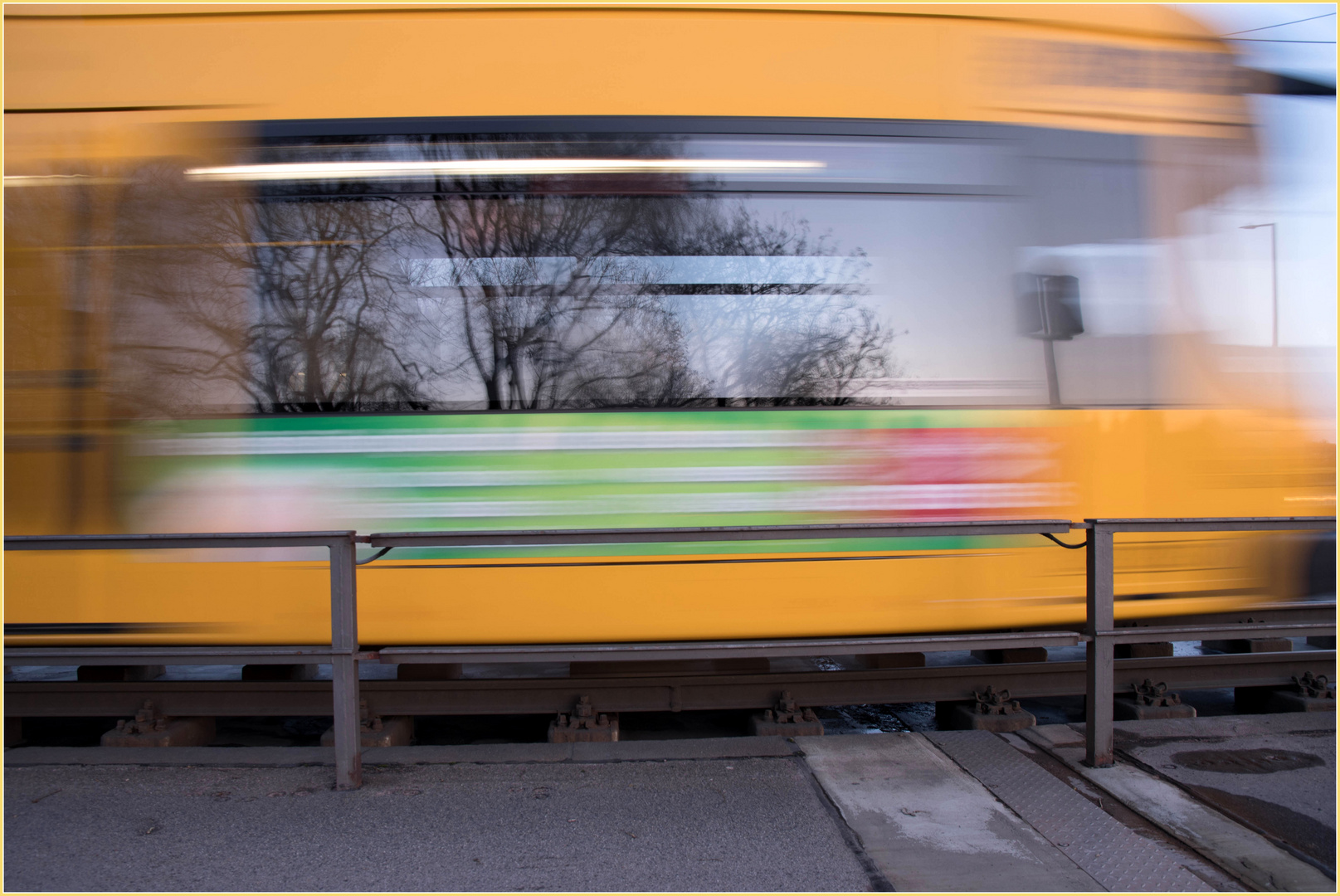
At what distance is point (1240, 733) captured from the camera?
11.2 ft

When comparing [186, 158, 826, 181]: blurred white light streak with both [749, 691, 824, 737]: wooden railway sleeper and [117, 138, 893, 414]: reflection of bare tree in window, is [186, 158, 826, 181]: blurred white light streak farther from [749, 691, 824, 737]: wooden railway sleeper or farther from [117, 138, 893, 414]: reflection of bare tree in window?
[749, 691, 824, 737]: wooden railway sleeper

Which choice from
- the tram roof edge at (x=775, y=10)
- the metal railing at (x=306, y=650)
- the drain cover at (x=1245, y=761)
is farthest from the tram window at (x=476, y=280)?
the drain cover at (x=1245, y=761)

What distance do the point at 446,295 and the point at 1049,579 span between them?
2996mm

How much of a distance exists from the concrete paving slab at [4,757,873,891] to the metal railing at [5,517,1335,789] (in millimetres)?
322

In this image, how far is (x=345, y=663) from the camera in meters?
2.79

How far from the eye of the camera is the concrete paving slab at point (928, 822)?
231cm

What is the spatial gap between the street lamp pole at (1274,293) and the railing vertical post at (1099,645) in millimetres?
1471

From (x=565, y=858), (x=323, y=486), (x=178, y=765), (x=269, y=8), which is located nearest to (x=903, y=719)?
(x=565, y=858)

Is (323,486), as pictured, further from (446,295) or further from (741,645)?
(741,645)

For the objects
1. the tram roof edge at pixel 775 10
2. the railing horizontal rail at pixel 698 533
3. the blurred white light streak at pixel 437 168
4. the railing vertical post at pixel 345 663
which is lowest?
the railing vertical post at pixel 345 663

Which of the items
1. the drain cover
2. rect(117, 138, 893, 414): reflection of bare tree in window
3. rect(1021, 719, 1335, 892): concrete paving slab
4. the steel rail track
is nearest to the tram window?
rect(117, 138, 893, 414): reflection of bare tree in window

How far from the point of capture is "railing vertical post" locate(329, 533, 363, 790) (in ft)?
9.07

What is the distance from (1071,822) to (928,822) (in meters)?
0.50

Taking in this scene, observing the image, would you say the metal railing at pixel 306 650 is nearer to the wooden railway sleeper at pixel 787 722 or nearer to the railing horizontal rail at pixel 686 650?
the railing horizontal rail at pixel 686 650
